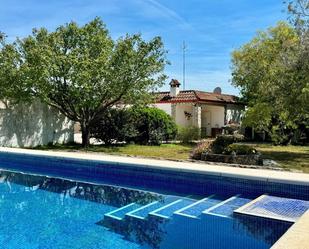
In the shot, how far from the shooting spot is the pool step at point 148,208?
7.44 m

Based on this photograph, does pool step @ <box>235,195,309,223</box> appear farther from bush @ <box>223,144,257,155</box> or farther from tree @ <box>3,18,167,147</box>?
tree @ <box>3,18,167,147</box>

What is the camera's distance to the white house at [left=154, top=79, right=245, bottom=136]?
2923 centimetres

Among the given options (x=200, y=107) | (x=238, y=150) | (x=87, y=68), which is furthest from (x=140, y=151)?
(x=200, y=107)

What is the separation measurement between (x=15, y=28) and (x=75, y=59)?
4394mm

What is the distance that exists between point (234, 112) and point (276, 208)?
2832 centimetres

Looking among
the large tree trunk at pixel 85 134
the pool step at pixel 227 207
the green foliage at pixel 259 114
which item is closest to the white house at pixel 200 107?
the green foliage at pixel 259 114

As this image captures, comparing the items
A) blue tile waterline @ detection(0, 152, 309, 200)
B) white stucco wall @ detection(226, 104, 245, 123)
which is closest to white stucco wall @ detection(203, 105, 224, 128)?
white stucco wall @ detection(226, 104, 245, 123)

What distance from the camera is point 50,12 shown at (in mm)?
18141

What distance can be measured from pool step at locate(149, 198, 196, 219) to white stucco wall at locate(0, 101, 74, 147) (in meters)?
12.3

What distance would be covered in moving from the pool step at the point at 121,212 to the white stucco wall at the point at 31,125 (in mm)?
11716

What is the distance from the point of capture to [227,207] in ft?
24.3

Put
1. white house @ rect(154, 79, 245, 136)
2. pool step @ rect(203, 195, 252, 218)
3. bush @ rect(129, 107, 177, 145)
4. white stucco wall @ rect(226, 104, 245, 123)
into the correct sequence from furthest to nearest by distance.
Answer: white stucco wall @ rect(226, 104, 245, 123) → white house @ rect(154, 79, 245, 136) → bush @ rect(129, 107, 177, 145) → pool step @ rect(203, 195, 252, 218)

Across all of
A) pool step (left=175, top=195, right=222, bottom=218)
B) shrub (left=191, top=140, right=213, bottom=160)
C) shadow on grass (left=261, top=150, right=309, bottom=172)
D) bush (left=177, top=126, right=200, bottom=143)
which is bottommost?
pool step (left=175, top=195, right=222, bottom=218)

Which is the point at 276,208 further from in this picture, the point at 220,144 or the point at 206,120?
the point at 206,120
